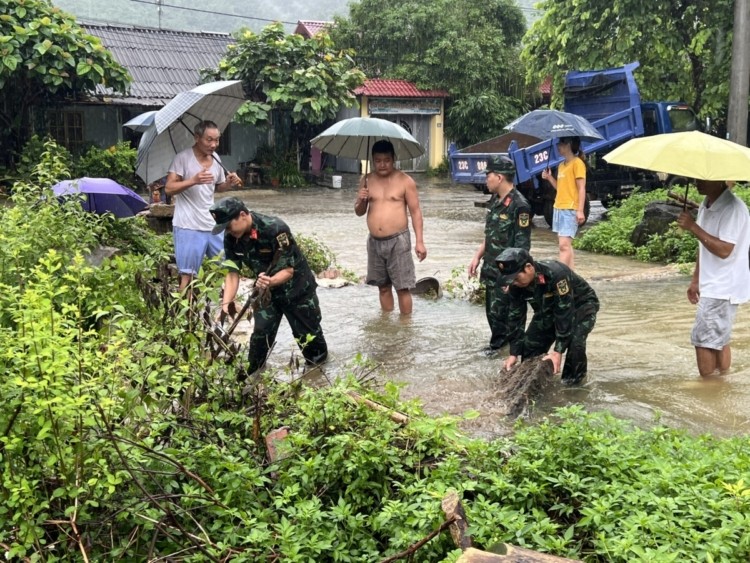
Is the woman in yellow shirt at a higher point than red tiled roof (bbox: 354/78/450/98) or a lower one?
lower

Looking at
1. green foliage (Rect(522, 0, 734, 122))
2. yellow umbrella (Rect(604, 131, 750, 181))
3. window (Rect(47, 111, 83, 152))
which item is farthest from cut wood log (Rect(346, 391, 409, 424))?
window (Rect(47, 111, 83, 152))

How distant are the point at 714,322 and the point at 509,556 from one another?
3.27 m

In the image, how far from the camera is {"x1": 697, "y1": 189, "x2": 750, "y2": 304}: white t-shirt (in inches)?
209

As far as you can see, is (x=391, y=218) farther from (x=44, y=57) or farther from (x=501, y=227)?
(x=44, y=57)

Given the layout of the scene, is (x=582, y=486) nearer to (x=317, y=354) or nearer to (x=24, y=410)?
(x=24, y=410)

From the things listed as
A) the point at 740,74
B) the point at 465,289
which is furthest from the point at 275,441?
the point at 740,74

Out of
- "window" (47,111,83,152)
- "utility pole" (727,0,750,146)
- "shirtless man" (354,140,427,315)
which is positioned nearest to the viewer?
"shirtless man" (354,140,427,315)

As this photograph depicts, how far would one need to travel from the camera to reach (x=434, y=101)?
29.2 meters

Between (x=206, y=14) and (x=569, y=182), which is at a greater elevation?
(x=206, y=14)

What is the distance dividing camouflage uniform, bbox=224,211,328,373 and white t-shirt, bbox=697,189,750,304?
9.04 ft

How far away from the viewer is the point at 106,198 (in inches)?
333

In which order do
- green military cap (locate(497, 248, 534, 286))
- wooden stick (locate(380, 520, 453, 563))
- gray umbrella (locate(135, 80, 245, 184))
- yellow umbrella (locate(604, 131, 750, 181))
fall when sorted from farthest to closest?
gray umbrella (locate(135, 80, 245, 184)), green military cap (locate(497, 248, 534, 286)), yellow umbrella (locate(604, 131, 750, 181)), wooden stick (locate(380, 520, 453, 563))

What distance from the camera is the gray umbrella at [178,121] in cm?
718

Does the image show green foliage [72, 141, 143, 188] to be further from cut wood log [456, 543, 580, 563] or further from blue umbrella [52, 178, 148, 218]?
cut wood log [456, 543, 580, 563]
